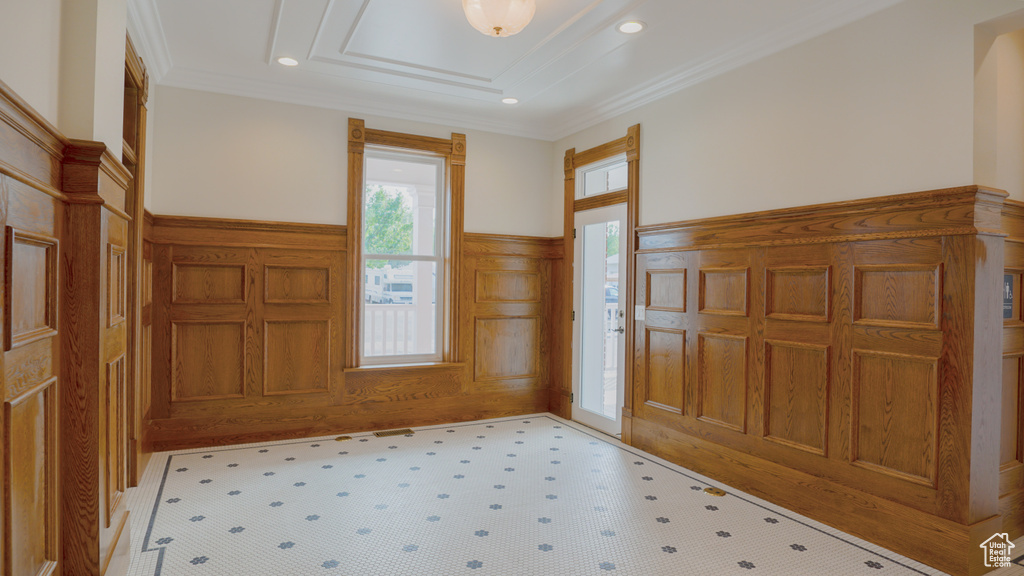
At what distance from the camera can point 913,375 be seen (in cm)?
288

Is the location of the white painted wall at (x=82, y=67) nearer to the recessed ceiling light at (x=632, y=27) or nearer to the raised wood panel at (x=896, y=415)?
the recessed ceiling light at (x=632, y=27)

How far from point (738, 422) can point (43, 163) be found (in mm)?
3850

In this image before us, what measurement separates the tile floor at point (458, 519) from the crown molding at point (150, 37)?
2.83m

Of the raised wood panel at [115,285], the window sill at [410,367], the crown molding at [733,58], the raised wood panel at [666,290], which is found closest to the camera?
the raised wood panel at [115,285]

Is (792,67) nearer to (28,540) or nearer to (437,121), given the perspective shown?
(437,121)

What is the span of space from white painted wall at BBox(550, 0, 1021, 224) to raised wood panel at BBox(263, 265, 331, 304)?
Result: 2825mm

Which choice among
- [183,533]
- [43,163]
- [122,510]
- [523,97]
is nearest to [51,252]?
[43,163]

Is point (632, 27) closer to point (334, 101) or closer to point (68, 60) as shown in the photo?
point (334, 101)

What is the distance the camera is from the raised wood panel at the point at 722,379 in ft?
12.5

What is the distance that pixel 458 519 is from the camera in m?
3.22

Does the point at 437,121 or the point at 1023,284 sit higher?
the point at 437,121

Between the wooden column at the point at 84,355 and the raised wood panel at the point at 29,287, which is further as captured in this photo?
the wooden column at the point at 84,355

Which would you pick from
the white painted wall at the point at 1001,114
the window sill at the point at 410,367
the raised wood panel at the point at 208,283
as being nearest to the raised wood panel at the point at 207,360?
the raised wood panel at the point at 208,283

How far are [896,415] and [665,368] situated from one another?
168 cm
